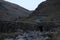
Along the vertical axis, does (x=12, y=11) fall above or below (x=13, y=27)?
above

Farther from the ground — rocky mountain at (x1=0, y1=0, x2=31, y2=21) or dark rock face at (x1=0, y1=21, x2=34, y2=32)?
rocky mountain at (x1=0, y1=0, x2=31, y2=21)

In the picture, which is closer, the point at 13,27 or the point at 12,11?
the point at 13,27

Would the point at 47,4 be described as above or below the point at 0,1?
below

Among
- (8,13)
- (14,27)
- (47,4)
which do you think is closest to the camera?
(14,27)

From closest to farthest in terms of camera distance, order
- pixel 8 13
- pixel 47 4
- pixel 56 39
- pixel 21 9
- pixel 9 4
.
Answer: pixel 56 39
pixel 47 4
pixel 8 13
pixel 9 4
pixel 21 9

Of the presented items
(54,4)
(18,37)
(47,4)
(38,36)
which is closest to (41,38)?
(38,36)

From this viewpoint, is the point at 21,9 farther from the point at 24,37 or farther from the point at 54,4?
the point at 24,37

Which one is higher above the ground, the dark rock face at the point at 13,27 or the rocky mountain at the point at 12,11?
the rocky mountain at the point at 12,11

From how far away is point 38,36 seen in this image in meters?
12.0

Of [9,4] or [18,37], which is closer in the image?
[18,37]

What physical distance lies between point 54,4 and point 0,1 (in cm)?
930

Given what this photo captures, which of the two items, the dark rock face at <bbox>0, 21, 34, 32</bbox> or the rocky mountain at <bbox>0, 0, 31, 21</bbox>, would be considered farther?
the rocky mountain at <bbox>0, 0, 31, 21</bbox>

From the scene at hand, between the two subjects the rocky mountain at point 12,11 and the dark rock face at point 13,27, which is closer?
the dark rock face at point 13,27

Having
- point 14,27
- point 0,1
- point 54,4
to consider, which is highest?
point 0,1
